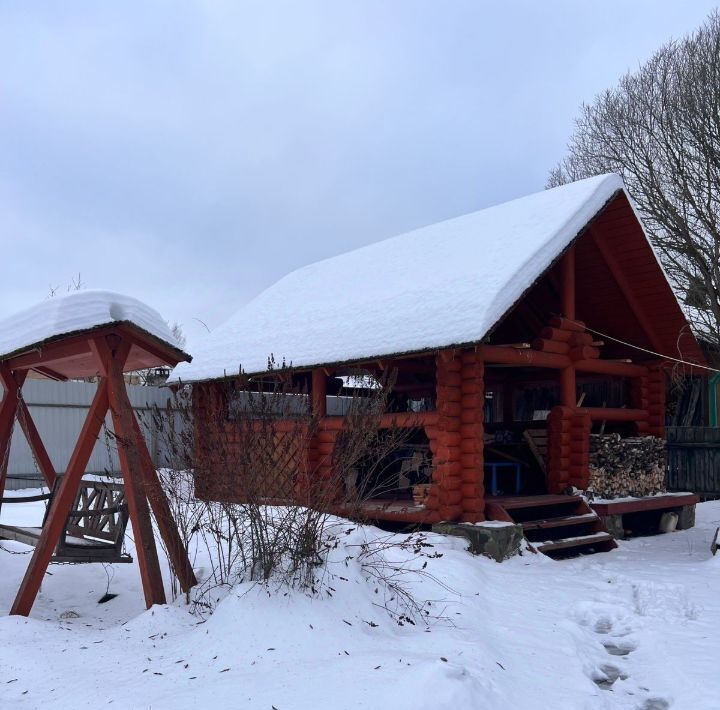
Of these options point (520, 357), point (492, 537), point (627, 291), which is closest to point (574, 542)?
point (492, 537)

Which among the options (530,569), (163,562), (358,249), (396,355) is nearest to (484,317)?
(396,355)

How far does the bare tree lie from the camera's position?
57.7 ft

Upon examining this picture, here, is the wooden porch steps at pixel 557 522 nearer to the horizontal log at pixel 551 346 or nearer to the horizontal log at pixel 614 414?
the horizontal log at pixel 614 414

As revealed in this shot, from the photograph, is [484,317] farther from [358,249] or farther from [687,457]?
[687,457]

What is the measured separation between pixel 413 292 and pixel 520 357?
1832mm

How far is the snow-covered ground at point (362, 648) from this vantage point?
4402 mm

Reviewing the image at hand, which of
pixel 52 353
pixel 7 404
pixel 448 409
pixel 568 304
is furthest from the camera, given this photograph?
pixel 568 304

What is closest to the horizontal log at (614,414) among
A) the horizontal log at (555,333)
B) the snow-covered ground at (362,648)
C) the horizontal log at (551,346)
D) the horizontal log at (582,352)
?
the horizontal log at (582,352)

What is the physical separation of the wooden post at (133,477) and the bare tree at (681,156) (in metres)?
14.0

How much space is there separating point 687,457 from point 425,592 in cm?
1168

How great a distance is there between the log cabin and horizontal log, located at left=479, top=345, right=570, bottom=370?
2cm

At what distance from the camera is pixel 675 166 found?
18.6 m

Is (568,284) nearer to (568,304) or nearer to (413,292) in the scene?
(568,304)

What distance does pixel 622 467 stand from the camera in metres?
12.2
